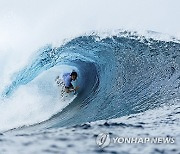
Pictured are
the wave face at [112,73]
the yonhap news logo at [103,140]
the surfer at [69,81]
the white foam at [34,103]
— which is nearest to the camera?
the yonhap news logo at [103,140]

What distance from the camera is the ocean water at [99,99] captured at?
359 centimetres

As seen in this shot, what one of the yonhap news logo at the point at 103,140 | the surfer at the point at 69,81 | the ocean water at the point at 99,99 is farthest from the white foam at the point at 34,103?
the yonhap news logo at the point at 103,140

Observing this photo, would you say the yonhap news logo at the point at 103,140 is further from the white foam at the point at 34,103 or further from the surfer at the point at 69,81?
the surfer at the point at 69,81

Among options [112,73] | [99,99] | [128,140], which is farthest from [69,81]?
[128,140]

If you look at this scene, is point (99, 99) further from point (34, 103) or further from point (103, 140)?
point (103, 140)

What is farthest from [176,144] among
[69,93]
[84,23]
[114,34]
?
[84,23]

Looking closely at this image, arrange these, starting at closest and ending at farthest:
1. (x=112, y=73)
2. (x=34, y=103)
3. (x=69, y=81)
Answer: (x=34, y=103) < (x=69, y=81) < (x=112, y=73)

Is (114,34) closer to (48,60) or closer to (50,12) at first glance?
(48,60)

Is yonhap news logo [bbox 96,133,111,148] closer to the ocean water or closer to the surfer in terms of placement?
the ocean water

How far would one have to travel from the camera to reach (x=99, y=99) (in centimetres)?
718

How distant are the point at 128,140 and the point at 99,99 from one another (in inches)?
137

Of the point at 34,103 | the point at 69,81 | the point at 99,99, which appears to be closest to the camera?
the point at 99,99

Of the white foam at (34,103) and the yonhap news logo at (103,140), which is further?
the white foam at (34,103)

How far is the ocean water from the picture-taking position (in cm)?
359
